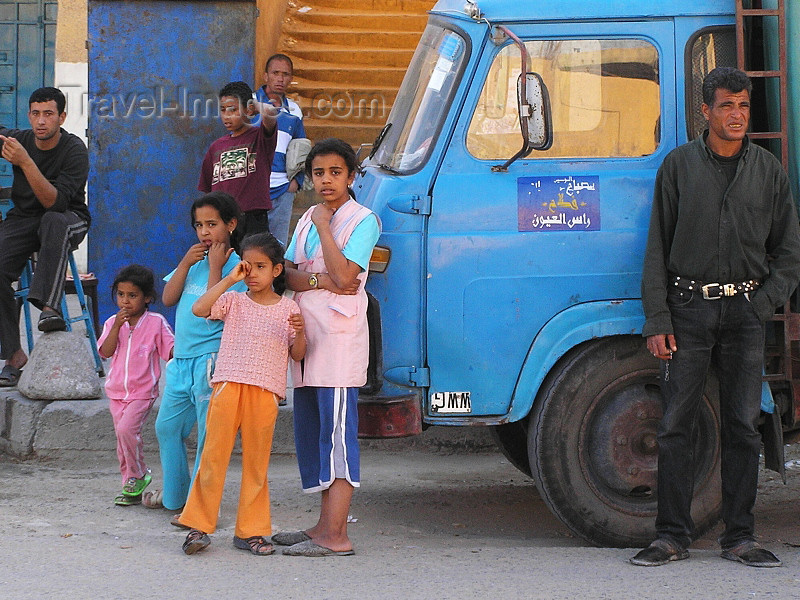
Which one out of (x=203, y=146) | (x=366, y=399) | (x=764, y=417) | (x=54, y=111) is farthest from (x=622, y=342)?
(x=203, y=146)

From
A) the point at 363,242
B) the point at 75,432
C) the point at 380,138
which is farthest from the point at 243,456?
the point at 75,432

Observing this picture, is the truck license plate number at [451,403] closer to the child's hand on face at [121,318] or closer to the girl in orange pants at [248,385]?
the girl in orange pants at [248,385]

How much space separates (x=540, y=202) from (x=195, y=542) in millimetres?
1951

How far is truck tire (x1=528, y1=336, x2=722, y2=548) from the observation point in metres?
4.65

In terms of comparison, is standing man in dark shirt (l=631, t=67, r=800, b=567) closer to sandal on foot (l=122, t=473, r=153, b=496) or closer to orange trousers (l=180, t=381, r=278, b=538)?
orange trousers (l=180, t=381, r=278, b=538)

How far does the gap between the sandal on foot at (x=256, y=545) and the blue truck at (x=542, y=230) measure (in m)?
0.61

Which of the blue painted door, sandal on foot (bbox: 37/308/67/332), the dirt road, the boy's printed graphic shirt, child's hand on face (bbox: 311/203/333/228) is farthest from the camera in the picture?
the blue painted door

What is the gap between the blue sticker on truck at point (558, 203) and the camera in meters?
4.62

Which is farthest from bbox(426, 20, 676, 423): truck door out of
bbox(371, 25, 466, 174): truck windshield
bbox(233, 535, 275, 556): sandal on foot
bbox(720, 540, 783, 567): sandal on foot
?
bbox(720, 540, 783, 567): sandal on foot

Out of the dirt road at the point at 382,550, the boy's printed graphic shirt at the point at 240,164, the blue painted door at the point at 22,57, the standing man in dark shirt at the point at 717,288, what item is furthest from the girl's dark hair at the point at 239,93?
the blue painted door at the point at 22,57

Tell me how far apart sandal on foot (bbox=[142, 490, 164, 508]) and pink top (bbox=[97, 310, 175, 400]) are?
1.48ft

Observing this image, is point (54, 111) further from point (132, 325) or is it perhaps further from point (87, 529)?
point (87, 529)

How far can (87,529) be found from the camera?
5.00 metres

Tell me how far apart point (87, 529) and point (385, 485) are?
1.66m
